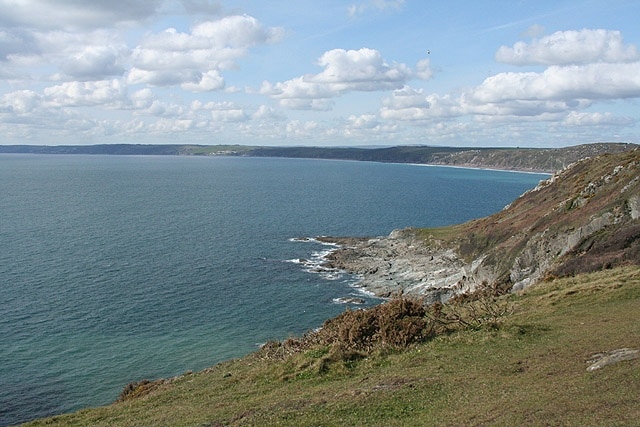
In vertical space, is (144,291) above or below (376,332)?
below

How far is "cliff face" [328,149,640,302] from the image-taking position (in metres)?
51.4

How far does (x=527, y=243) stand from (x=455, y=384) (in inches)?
1947

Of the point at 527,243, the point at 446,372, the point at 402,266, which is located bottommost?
the point at 402,266

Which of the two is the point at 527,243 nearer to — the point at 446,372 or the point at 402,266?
the point at 402,266

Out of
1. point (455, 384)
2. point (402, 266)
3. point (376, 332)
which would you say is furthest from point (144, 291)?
point (455, 384)

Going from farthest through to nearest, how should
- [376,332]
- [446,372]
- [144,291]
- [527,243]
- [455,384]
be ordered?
[144,291] → [527,243] → [376,332] → [446,372] → [455,384]

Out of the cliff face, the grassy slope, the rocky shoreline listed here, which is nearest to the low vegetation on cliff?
the grassy slope

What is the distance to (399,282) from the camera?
257 feet

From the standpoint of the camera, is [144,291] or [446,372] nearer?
[446,372]

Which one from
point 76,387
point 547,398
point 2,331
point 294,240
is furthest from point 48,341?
point 294,240

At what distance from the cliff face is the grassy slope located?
1850 centimetres

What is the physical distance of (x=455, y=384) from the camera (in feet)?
68.8

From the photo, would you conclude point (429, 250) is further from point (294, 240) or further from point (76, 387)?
point (76, 387)

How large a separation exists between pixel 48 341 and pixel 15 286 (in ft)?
68.5
